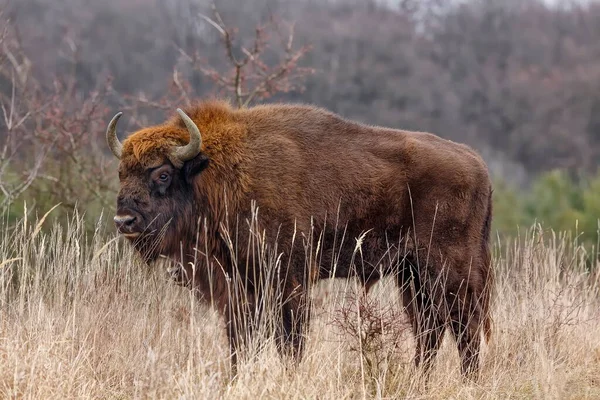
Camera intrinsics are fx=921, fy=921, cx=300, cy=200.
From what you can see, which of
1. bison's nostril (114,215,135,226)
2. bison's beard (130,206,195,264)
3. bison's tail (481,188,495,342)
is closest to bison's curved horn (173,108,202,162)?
bison's beard (130,206,195,264)

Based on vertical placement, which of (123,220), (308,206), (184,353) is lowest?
(184,353)

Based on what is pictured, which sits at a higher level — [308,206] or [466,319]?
[308,206]

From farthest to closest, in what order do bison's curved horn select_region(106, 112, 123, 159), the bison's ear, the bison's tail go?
the bison's tail → bison's curved horn select_region(106, 112, 123, 159) → the bison's ear

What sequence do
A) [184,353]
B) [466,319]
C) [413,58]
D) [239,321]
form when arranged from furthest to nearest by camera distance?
[413,58] < [466,319] < [239,321] < [184,353]

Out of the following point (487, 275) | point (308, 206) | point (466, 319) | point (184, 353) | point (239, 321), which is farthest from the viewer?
point (487, 275)

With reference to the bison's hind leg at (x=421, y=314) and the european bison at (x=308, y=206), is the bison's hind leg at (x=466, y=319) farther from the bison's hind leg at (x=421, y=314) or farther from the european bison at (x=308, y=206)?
the bison's hind leg at (x=421, y=314)

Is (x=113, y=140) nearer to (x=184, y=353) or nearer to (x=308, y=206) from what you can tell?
(x=308, y=206)

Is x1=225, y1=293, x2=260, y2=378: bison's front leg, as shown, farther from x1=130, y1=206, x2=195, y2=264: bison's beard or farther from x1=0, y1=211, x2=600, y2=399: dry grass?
x1=130, y1=206, x2=195, y2=264: bison's beard

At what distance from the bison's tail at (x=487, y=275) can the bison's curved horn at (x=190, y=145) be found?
8.40 ft

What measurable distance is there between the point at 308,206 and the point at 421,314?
1363 mm

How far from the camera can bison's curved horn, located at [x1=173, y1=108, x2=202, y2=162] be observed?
7.25 meters

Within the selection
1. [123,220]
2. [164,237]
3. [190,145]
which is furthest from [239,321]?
[190,145]

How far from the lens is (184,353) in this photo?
6801mm

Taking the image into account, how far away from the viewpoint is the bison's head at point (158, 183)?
7270 millimetres
